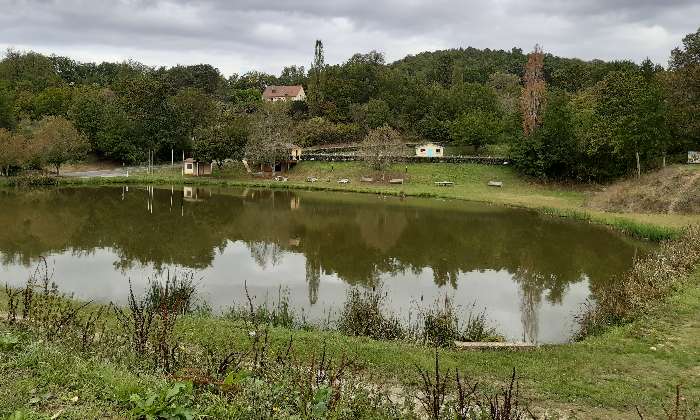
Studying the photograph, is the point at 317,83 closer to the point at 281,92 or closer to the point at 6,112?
the point at 281,92

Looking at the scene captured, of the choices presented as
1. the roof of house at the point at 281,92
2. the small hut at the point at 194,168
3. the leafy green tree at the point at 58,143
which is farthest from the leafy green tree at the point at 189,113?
the roof of house at the point at 281,92

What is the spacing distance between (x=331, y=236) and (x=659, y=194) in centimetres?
1929

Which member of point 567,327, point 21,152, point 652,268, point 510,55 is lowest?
point 567,327

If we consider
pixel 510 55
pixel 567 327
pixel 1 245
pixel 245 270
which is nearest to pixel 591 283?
pixel 567 327

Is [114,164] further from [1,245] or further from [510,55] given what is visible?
[510,55]

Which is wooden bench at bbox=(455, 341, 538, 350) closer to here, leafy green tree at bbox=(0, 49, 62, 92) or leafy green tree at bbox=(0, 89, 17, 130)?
leafy green tree at bbox=(0, 89, 17, 130)

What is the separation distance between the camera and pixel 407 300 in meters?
15.6

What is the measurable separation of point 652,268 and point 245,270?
513 inches

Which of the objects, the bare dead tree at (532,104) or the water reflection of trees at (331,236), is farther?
the bare dead tree at (532,104)

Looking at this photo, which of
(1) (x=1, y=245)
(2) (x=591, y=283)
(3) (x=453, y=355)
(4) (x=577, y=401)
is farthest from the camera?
(1) (x=1, y=245)

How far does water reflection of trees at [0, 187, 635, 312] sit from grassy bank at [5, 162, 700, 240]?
2.86 metres

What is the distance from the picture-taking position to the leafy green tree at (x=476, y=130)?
166 ft

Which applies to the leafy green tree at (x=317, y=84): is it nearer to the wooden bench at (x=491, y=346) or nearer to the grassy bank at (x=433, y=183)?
the grassy bank at (x=433, y=183)

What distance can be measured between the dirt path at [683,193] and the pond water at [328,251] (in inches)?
193
